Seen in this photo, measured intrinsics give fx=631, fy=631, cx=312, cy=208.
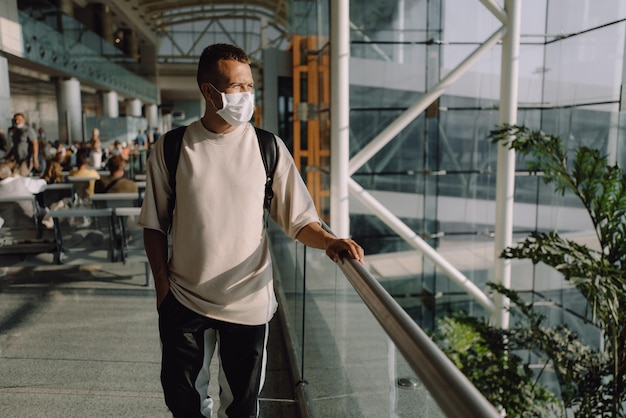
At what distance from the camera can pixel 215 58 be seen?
1.93 m

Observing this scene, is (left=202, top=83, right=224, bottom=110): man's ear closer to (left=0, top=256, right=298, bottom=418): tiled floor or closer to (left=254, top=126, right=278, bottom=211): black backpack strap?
(left=254, top=126, right=278, bottom=211): black backpack strap

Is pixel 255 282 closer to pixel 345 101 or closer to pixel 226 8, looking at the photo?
pixel 345 101

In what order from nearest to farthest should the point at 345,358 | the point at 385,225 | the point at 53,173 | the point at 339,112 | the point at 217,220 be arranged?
the point at 217,220, the point at 345,358, the point at 53,173, the point at 339,112, the point at 385,225

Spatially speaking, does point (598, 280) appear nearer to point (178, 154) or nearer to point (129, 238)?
point (129, 238)

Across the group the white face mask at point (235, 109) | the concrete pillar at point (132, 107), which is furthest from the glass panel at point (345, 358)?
the concrete pillar at point (132, 107)

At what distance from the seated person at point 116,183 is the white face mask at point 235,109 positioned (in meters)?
5.13

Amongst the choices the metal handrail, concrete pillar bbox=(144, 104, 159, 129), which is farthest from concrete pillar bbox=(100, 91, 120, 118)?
the metal handrail

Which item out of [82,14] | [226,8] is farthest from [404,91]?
[226,8]

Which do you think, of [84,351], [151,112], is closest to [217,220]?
[84,351]

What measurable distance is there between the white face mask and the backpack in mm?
87

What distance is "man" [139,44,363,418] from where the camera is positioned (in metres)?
1.91

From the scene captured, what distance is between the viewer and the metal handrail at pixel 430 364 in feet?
3.23

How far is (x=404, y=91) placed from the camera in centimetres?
1171

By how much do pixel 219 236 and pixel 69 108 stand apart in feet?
67.5
